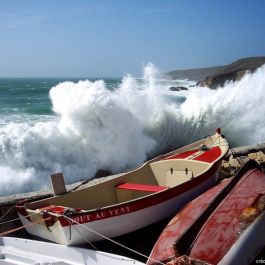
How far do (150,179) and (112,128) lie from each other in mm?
5849

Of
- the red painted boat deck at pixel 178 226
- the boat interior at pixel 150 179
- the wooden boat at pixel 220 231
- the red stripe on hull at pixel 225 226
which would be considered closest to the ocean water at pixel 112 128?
the boat interior at pixel 150 179

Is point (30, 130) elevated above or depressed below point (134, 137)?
above

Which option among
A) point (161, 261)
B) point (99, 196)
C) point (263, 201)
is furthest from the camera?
point (99, 196)

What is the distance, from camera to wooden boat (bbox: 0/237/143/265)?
17.7ft

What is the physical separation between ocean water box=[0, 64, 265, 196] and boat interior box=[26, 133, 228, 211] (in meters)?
4.49

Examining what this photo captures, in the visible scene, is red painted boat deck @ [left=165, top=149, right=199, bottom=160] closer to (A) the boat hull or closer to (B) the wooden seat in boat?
(B) the wooden seat in boat

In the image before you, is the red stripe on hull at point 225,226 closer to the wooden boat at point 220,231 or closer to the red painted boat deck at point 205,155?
the wooden boat at point 220,231

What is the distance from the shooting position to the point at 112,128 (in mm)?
14039

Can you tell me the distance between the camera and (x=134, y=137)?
14.6 meters

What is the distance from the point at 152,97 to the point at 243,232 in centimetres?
1347

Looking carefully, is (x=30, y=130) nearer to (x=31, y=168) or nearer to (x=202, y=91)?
(x=31, y=168)

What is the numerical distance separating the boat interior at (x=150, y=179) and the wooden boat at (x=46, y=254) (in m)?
0.69

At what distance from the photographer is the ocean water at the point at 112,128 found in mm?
12820

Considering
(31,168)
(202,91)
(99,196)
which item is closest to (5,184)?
(31,168)
